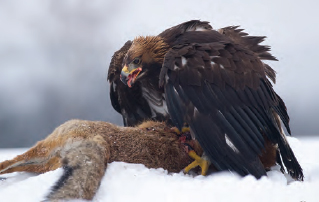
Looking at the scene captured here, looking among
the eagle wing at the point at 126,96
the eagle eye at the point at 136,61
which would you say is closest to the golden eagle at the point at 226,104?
the eagle eye at the point at 136,61

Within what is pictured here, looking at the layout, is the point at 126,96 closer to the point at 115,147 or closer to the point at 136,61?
the point at 136,61

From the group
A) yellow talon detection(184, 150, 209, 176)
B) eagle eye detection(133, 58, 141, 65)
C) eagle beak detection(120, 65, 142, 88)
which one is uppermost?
eagle eye detection(133, 58, 141, 65)

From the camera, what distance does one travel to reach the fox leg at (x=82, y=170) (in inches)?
119

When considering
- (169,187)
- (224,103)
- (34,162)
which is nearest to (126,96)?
(224,103)

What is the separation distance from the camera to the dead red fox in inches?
124

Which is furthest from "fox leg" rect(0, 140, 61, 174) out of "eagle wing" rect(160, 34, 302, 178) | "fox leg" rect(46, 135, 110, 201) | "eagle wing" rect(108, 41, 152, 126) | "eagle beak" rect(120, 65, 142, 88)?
"eagle wing" rect(108, 41, 152, 126)

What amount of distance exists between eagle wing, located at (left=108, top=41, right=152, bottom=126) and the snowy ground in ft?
6.71

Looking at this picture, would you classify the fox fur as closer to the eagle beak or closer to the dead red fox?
the dead red fox

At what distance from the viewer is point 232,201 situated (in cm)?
311

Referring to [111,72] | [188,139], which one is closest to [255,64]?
[188,139]

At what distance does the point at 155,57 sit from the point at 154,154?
168 cm

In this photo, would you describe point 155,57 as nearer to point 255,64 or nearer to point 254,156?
point 255,64

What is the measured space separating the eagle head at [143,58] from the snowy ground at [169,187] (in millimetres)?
1610

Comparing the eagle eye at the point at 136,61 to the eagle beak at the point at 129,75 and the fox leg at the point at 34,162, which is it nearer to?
the eagle beak at the point at 129,75
